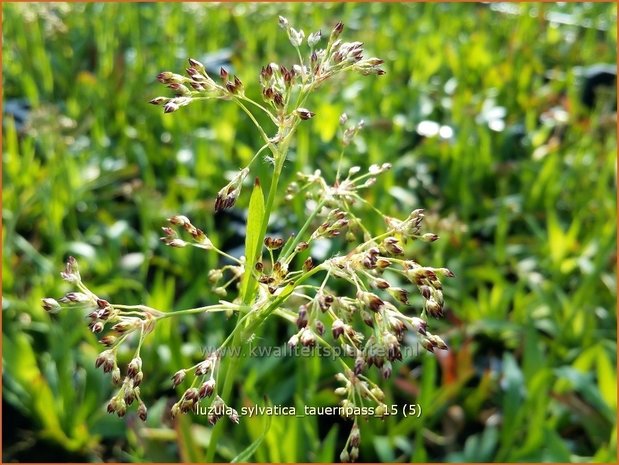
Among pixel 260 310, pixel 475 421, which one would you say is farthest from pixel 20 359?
pixel 260 310

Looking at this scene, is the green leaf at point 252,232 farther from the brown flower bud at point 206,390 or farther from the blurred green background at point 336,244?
the blurred green background at point 336,244

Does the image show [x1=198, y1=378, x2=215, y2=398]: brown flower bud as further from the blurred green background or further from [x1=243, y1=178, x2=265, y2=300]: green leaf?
the blurred green background

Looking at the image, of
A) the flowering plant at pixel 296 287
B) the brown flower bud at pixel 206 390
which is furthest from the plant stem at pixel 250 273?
the brown flower bud at pixel 206 390

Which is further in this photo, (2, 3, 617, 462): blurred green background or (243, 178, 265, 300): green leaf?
(2, 3, 617, 462): blurred green background

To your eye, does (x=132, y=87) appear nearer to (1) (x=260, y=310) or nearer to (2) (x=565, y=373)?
(2) (x=565, y=373)

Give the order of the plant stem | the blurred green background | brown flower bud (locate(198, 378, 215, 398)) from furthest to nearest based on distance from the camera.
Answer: the blurred green background, the plant stem, brown flower bud (locate(198, 378, 215, 398))

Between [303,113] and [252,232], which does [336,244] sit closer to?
[252,232]

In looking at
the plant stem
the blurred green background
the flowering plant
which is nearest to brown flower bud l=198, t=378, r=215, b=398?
the flowering plant

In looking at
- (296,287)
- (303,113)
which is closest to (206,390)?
(296,287)
